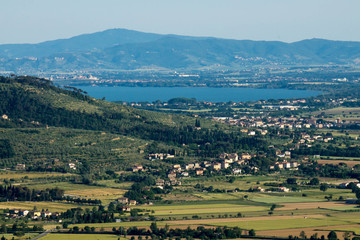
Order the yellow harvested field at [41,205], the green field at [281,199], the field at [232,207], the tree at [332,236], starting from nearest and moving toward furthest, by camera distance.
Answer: the tree at [332,236] < the field at [232,207] < the yellow harvested field at [41,205] < the green field at [281,199]

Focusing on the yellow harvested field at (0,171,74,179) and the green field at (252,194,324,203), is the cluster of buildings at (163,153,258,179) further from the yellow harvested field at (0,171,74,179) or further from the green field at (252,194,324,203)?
the green field at (252,194,324,203)

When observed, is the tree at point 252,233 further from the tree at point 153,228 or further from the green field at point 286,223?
the tree at point 153,228

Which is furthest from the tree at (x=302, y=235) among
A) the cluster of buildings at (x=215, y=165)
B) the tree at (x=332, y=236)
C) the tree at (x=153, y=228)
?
the cluster of buildings at (x=215, y=165)

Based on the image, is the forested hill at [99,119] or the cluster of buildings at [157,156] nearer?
the cluster of buildings at [157,156]

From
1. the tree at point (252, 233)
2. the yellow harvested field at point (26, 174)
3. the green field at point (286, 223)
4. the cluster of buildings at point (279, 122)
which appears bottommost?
the yellow harvested field at point (26, 174)

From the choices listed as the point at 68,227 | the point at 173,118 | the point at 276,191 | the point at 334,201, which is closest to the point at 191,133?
the point at 173,118

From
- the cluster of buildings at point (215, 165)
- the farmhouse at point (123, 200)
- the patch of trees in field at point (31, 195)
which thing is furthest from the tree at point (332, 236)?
the cluster of buildings at point (215, 165)

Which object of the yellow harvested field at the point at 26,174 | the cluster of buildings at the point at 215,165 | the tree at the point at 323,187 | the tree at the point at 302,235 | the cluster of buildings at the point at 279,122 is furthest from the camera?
the cluster of buildings at the point at 279,122

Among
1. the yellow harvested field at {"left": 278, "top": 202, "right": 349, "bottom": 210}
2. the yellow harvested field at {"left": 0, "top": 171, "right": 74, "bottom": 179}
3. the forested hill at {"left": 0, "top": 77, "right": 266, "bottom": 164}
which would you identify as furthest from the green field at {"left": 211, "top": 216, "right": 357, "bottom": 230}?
the forested hill at {"left": 0, "top": 77, "right": 266, "bottom": 164}

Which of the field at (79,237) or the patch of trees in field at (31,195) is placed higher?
the field at (79,237)

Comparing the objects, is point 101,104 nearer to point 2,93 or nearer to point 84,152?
point 2,93

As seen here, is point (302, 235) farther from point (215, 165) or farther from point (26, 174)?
point (26, 174)
